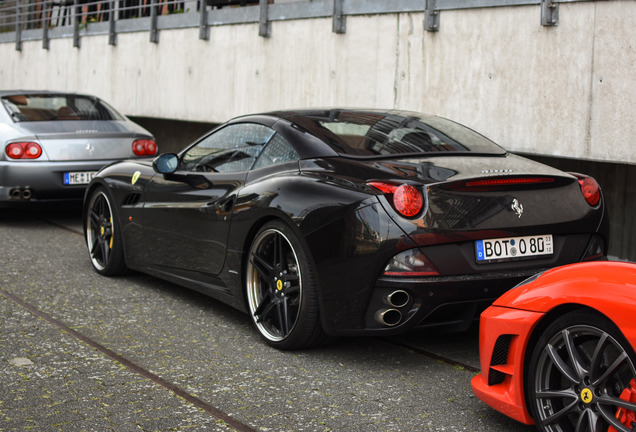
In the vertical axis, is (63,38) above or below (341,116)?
above

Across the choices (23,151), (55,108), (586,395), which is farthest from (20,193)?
(586,395)

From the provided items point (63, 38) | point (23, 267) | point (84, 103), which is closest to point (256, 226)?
point (23, 267)

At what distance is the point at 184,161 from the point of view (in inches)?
249

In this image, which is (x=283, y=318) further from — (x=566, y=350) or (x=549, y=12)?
(x=549, y=12)

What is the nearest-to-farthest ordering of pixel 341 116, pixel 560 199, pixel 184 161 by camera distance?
pixel 560 199, pixel 341 116, pixel 184 161

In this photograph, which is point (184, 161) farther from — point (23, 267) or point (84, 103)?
point (84, 103)

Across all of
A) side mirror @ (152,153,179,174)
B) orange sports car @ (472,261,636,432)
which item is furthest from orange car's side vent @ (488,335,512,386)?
side mirror @ (152,153,179,174)

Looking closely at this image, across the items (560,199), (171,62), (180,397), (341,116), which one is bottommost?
(180,397)

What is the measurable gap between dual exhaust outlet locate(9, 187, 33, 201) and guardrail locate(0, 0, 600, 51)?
392 cm

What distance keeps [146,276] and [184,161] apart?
4.18 ft

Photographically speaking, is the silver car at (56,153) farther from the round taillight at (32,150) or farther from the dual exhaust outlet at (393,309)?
the dual exhaust outlet at (393,309)

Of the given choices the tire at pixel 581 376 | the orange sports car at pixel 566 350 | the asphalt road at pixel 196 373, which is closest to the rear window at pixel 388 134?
the asphalt road at pixel 196 373

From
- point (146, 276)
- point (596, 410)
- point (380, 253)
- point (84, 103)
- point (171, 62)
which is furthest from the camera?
point (171, 62)

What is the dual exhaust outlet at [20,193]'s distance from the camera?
9.59m
